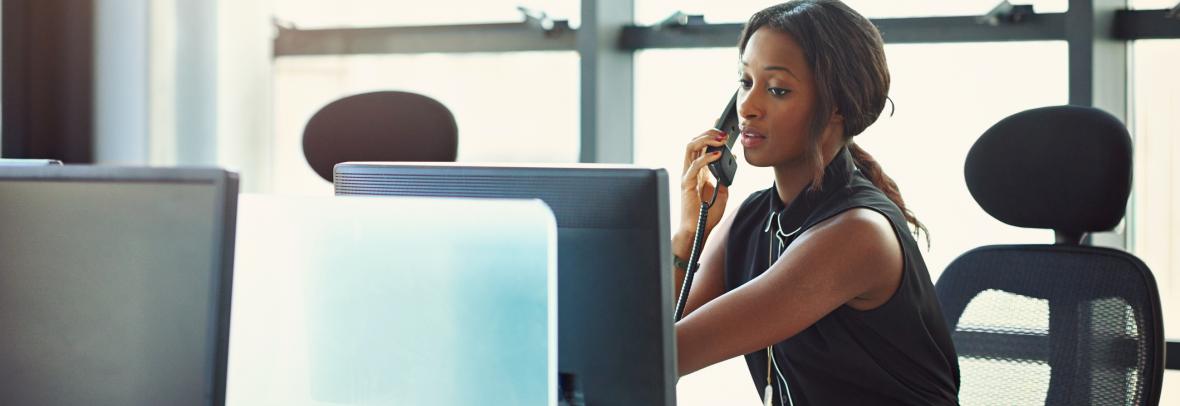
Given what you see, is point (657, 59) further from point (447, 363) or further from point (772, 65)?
point (447, 363)

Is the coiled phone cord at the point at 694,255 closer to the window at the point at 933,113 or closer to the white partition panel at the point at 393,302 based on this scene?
the window at the point at 933,113

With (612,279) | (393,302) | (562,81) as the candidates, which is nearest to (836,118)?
(612,279)

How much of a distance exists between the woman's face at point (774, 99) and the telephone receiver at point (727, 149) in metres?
0.11

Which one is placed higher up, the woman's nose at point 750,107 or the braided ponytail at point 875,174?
the woman's nose at point 750,107

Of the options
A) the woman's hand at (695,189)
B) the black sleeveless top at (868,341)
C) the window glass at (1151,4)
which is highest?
the window glass at (1151,4)

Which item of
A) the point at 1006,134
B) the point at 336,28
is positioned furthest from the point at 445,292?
the point at 336,28

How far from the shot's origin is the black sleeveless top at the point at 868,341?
1.55 meters

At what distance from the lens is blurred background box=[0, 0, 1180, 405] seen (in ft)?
7.82

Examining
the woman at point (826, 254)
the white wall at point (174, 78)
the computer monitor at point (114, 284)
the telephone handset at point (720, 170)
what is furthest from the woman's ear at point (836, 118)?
the white wall at point (174, 78)

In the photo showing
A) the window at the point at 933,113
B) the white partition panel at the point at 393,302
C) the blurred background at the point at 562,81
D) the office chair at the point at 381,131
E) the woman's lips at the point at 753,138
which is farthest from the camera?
the window at the point at 933,113

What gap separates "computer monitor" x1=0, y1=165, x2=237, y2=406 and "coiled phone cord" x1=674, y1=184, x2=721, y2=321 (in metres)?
0.93

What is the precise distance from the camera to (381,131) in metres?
2.32

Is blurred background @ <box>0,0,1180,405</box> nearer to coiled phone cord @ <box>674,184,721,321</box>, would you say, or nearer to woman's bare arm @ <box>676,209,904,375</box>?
coiled phone cord @ <box>674,184,721,321</box>

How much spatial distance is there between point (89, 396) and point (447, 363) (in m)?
0.37
